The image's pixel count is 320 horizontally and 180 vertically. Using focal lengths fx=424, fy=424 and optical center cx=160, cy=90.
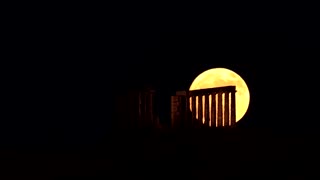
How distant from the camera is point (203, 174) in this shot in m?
8.04

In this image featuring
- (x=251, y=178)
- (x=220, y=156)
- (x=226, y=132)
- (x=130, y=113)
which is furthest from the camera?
(x=226, y=132)

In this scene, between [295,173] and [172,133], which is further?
[172,133]

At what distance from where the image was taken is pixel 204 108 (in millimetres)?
10352

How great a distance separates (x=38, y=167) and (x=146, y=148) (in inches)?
92.4

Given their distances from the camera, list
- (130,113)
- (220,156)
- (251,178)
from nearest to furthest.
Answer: (251,178) → (220,156) → (130,113)

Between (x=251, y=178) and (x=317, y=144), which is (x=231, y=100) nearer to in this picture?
(x=317, y=144)

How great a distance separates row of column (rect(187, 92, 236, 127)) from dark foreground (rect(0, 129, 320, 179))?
1.23ft

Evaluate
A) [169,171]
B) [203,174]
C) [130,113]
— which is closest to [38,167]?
[130,113]

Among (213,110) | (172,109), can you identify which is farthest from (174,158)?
(213,110)

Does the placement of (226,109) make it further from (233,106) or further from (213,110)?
(213,110)

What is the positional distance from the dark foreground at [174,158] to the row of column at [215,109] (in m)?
0.37

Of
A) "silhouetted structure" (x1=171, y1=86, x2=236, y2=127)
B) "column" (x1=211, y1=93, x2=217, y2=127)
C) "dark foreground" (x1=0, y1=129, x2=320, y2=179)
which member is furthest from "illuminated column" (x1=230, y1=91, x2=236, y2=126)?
"column" (x1=211, y1=93, x2=217, y2=127)

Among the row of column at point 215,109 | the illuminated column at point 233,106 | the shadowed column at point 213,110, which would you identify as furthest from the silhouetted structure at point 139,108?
the illuminated column at point 233,106

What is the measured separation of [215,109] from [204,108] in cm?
39
